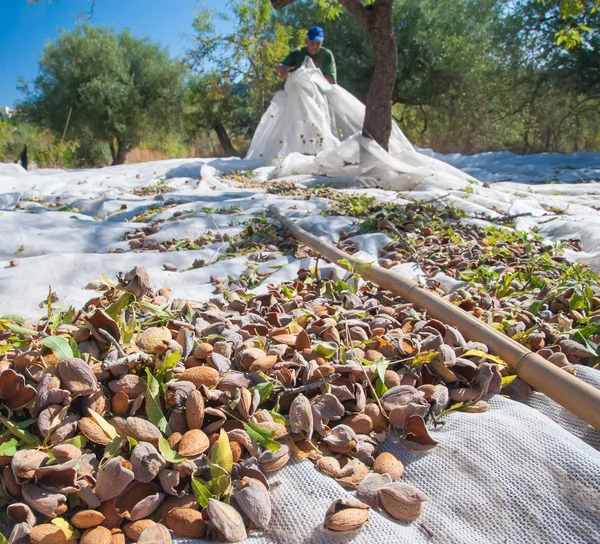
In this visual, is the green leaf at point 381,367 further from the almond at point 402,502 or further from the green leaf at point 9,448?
the green leaf at point 9,448

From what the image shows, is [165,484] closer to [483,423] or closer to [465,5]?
[483,423]

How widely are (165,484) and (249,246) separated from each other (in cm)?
191

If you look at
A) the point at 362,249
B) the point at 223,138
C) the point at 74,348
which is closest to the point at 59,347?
the point at 74,348

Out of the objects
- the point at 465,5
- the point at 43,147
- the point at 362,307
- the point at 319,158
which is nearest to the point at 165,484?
the point at 362,307

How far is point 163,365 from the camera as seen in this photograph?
3.56ft

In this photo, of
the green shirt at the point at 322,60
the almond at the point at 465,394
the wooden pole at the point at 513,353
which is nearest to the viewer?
the wooden pole at the point at 513,353

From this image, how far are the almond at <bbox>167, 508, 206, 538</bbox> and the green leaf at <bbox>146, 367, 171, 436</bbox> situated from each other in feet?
0.60

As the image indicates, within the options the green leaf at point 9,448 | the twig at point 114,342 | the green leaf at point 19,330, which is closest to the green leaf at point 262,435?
the twig at point 114,342

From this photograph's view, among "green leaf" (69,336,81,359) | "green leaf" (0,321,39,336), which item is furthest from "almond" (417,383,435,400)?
"green leaf" (0,321,39,336)

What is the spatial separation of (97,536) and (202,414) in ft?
0.93

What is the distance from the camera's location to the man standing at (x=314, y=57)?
6.45 meters

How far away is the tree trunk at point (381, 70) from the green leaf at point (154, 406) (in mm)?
4252

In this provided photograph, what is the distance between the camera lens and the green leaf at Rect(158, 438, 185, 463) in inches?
35.5

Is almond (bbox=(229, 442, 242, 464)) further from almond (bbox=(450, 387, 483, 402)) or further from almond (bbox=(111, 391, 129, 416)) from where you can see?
almond (bbox=(450, 387, 483, 402))
